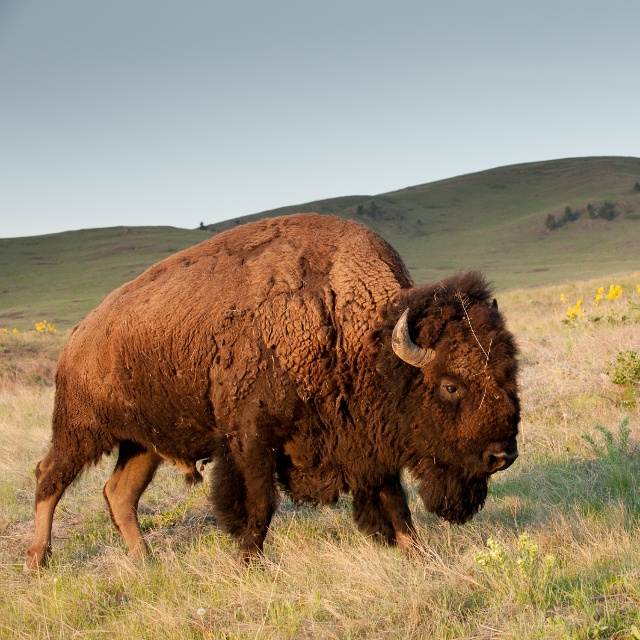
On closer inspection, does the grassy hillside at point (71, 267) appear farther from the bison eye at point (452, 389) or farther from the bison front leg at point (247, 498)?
the bison eye at point (452, 389)

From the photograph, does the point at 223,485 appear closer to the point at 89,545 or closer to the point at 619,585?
the point at 89,545

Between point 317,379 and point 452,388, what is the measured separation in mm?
861

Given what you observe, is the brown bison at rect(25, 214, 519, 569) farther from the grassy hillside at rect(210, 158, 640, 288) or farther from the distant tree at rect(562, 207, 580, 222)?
the distant tree at rect(562, 207, 580, 222)

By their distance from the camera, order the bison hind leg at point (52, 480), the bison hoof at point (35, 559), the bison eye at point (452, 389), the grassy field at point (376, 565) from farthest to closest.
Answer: the bison hind leg at point (52, 480)
the bison hoof at point (35, 559)
the bison eye at point (452, 389)
the grassy field at point (376, 565)

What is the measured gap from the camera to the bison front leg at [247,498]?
4867 mm

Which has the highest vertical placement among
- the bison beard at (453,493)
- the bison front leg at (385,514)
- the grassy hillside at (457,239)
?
the grassy hillside at (457,239)

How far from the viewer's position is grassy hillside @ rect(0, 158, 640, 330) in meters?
54.0

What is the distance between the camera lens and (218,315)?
5.17 meters

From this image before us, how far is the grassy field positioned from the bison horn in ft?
3.82

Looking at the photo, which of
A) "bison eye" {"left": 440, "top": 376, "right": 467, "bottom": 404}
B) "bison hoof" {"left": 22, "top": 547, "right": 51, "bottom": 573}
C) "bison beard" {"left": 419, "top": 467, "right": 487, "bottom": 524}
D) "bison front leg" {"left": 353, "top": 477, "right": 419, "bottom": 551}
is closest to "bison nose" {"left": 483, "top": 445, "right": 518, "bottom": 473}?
"bison beard" {"left": 419, "top": 467, "right": 487, "bottom": 524}

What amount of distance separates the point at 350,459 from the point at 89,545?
7.77ft

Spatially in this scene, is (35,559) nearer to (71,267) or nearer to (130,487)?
(130,487)

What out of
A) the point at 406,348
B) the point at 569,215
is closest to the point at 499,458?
the point at 406,348

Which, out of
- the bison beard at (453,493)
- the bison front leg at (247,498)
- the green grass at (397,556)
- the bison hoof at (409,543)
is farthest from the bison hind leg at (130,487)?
the bison beard at (453,493)
